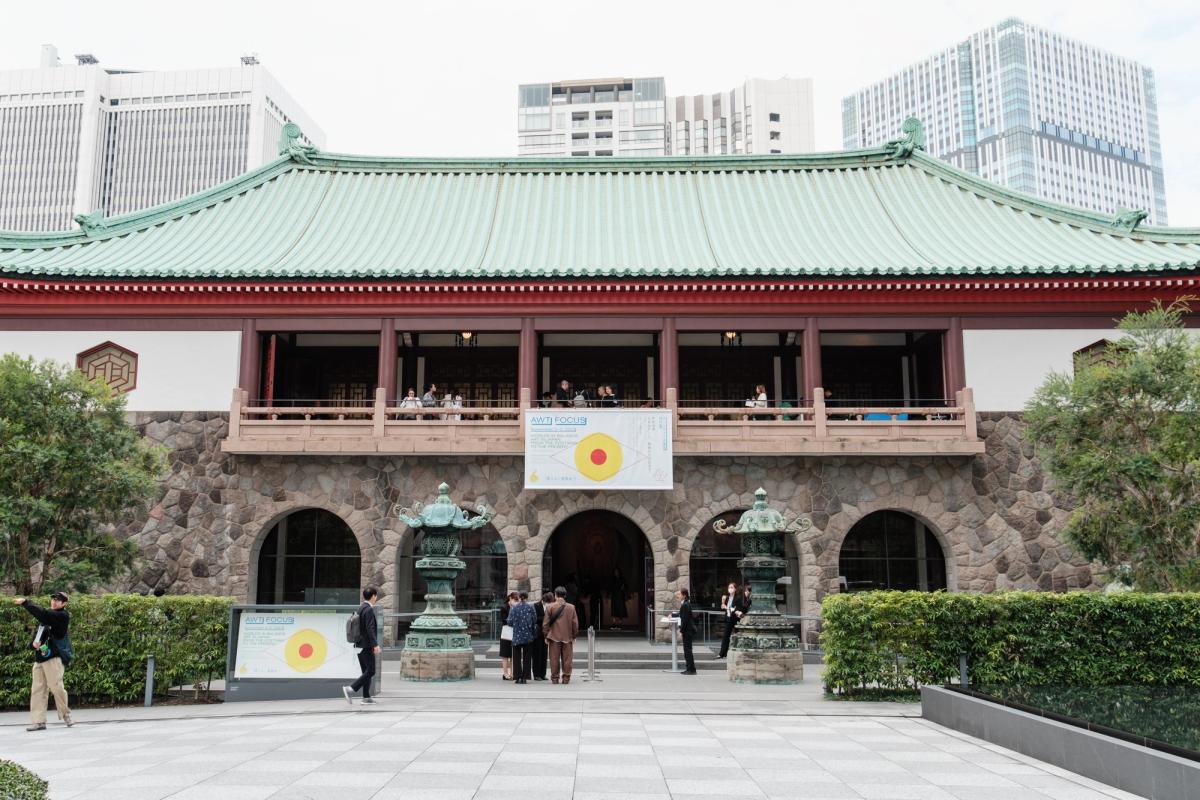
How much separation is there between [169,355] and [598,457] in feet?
34.7

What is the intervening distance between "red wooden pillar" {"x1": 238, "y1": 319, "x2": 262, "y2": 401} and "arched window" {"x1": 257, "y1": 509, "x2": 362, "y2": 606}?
331 cm

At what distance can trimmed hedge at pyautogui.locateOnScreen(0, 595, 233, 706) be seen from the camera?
45.7 feet

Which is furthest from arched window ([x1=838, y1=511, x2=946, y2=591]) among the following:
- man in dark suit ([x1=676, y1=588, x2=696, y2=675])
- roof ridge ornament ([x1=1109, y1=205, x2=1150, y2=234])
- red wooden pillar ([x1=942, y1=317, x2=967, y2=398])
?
roof ridge ornament ([x1=1109, y1=205, x2=1150, y2=234])

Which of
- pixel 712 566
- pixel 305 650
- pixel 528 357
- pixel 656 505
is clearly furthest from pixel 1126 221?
pixel 305 650

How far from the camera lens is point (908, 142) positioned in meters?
27.6

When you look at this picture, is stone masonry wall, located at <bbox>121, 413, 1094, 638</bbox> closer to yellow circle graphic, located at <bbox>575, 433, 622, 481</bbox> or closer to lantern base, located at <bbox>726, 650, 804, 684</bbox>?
yellow circle graphic, located at <bbox>575, 433, 622, 481</bbox>

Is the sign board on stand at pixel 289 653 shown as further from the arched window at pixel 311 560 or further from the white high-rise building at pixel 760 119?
the white high-rise building at pixel 760 119

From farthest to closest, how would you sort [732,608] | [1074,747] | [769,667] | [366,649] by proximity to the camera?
[732,608], [769,667], [366,649], [1074,747]

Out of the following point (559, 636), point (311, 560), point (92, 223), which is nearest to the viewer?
point (559, 636)

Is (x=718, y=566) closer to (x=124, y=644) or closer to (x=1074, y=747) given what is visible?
(x=124, y=644)

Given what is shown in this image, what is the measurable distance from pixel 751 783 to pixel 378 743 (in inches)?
165

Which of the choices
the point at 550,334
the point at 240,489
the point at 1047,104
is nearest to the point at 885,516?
the point at 550,334

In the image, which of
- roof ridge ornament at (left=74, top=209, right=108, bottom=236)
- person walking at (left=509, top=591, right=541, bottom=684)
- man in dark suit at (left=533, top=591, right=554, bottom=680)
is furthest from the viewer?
roof ridge ornament at (left=74, top=209, right=108, bottom=236)

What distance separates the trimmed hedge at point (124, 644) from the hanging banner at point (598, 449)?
8.22m
